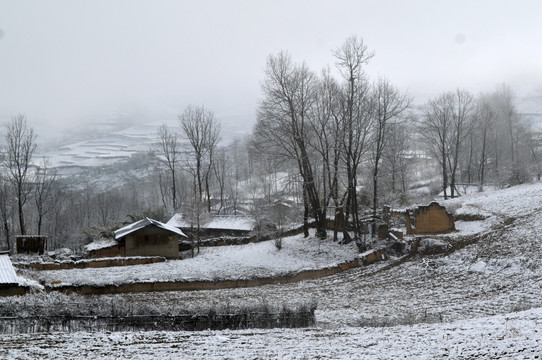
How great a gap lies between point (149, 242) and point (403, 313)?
2513 centimetres

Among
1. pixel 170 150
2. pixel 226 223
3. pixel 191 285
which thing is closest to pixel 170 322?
pixel 191 285

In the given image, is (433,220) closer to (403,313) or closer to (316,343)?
(403,313)

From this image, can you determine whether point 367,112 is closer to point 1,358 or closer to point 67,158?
point 1,358

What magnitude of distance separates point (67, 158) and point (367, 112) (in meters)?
156

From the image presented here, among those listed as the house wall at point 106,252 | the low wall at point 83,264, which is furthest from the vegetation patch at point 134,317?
the house wall at point 106,252

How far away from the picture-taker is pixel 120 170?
151m

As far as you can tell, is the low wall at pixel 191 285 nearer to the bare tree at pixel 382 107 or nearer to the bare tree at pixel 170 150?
the bare tree at pixel 382 107

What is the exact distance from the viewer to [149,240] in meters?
39.6

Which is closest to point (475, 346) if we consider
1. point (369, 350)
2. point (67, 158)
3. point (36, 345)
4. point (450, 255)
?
point (369, 350)

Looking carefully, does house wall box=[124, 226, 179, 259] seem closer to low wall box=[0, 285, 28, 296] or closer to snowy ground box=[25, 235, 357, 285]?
snowy ground box=[25, 235, 357, 285]

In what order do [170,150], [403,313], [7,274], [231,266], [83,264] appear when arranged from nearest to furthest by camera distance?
1. [403,313]
2. [7,274]
3. [231,266]
4. [83,264]
5. [170,150]

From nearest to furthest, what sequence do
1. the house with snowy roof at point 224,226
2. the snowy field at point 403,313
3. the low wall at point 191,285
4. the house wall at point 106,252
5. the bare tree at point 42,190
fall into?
the snowy field at point 403,313, the low wall at point 191,285, the house wall at point 106,252, the house with snowy roof at point 224,226, the bare tree at point 42,190

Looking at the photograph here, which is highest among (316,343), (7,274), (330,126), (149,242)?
(330,126)

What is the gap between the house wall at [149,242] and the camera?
129ft
